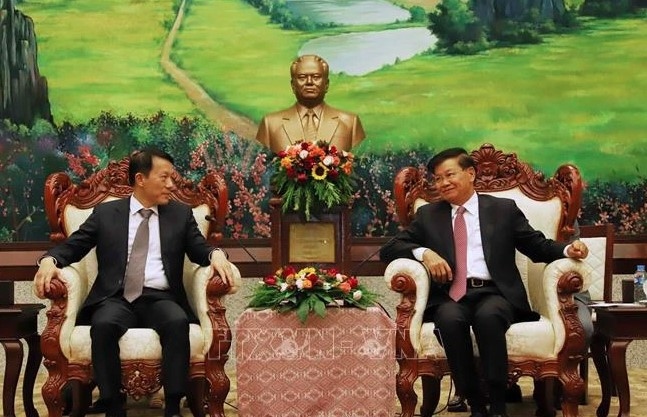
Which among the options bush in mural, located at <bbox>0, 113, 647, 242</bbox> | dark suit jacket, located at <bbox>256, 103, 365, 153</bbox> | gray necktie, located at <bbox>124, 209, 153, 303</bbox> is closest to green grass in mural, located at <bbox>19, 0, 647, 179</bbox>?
bush in mural, located at <bbox>0, 113, 647, 242</bbox>

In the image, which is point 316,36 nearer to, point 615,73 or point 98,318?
point 615,73

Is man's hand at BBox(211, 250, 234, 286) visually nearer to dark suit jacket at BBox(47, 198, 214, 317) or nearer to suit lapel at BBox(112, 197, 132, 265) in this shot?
dark suit jacket at BBox(47, 198, 214, 317)

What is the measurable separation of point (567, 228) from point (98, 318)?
2.30 meters

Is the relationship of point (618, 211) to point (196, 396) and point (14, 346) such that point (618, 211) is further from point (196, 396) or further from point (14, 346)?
point (14, 346)

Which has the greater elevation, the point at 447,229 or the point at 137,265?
the point at 447,229

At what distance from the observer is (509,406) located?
530cm

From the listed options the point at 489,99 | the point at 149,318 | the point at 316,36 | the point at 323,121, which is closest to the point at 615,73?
the point at 489,99

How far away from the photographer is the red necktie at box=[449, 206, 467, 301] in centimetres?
462

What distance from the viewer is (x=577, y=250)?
4418 millimetres

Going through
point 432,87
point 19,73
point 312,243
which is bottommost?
point 312,243

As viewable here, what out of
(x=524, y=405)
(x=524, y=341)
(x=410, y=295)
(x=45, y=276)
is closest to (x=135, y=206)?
(x=45, y=276)

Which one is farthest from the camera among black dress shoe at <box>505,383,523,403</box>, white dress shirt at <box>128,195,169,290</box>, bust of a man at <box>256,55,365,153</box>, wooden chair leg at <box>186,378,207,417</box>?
bust of a man at <box>256,55,365,153</box>

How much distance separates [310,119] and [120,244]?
141 cm

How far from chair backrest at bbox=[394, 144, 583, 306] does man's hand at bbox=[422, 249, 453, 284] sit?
62 centimetres
